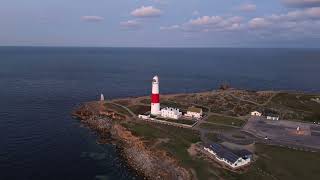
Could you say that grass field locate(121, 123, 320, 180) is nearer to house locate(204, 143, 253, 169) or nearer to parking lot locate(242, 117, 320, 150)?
house locate(204, 143, 253, 169)

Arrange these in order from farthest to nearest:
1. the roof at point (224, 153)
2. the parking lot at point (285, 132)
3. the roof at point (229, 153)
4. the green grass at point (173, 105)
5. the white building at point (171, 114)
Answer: the green grass at point (173, 105)
the white building at point (171, 114)
the parking lot at point (285, 132)
the roof at point (229, 153)
the roof at point (224, 153)

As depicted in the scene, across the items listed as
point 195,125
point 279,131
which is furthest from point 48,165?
point 279,131

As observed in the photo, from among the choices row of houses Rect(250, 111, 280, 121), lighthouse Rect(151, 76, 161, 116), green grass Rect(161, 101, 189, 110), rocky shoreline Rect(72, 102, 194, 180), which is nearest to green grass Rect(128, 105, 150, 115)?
lighthouse Rect(151, 76, 161, 116)

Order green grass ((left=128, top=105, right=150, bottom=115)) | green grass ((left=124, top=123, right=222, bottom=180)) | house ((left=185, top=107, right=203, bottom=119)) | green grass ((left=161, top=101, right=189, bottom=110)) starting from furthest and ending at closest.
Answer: green grass ((left=161, top=101, right=189, bottom=110)), green grass ((left=128, top=105, right=150, bottom=115)), house ((left=185, top=107, right=203, bottom=119)), green grass ((left=124, top=123, right=222, bottom=180))

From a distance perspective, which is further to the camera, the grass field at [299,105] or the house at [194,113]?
the grass field at [299,105]

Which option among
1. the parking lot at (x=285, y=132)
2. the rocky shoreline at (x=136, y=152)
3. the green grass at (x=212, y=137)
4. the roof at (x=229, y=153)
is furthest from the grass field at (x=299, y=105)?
the rocky shoreline at (x=136, y=152)

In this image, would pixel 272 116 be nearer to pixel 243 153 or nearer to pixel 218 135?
pixel 218 135

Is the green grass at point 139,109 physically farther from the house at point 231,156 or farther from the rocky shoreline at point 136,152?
the house at point 231,156
